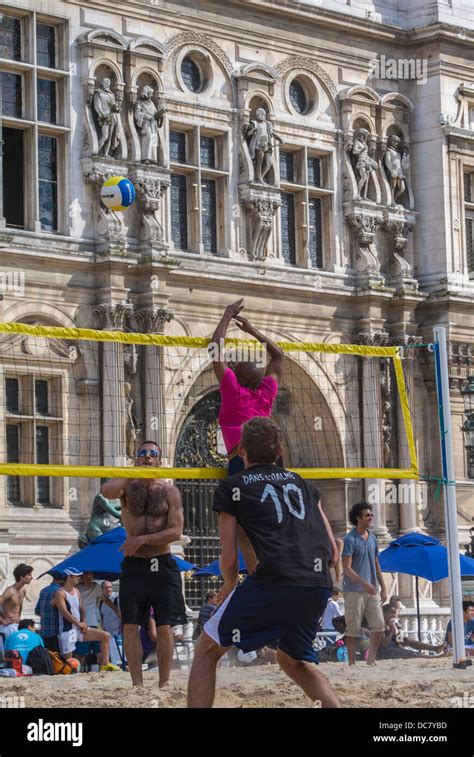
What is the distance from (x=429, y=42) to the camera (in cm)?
Answer: 3350

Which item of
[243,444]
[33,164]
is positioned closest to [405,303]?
[33,164]

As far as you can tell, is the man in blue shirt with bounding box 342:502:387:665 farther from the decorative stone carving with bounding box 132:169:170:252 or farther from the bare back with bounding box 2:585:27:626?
the decorative stone carving with bounding box 132:169:170:252

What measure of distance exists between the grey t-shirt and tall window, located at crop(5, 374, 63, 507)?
865cm

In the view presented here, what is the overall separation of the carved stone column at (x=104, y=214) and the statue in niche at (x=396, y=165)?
20.5 ft

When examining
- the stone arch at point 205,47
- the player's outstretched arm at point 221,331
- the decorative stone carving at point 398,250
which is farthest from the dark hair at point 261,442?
the decorative stone carving at point 398,250

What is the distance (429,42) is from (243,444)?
76.2 feet

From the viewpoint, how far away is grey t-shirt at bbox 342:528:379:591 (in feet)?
64.8

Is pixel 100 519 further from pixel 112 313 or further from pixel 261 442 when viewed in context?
pixel 261 442

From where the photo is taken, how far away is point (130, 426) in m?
28.4

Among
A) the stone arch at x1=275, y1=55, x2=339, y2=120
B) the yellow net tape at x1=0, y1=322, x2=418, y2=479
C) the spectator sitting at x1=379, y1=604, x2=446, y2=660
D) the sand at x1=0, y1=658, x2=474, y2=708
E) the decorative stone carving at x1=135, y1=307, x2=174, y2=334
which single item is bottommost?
the spectator sitting at x1=379, y1=604, x2=446, y2=660

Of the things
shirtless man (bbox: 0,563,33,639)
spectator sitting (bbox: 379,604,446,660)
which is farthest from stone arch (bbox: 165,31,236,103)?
shirtless man (bbox: 0,563,33,639)

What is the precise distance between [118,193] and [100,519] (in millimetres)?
4854

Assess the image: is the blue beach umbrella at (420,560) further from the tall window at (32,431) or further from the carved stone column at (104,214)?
the carved stone column at (104,214)

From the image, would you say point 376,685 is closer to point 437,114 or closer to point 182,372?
point 182,372
